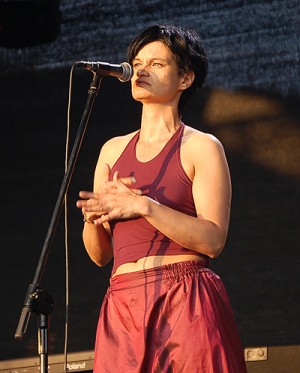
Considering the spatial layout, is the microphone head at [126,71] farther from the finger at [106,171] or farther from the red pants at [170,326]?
the red pants at [170,326]

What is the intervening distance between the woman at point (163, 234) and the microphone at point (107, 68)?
0.37ft

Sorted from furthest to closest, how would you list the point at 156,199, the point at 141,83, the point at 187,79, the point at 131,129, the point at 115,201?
the point at 131,129 → the point at 187,79 → the point at 141,83 → the point at 156,199 → the point at 115,201

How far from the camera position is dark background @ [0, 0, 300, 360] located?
4172mm

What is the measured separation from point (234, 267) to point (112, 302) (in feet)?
5.46

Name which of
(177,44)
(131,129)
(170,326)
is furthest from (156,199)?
(131,129)

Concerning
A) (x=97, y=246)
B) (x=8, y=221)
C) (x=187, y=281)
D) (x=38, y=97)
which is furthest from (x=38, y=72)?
(x=187, y=281)

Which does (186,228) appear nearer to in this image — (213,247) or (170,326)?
(213,247)

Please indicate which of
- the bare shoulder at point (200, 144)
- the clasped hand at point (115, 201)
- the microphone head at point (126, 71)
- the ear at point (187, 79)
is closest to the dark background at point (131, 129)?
the ear at point (187, 79)

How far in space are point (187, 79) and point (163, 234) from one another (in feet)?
1.78

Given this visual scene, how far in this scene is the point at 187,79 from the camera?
9.21ft

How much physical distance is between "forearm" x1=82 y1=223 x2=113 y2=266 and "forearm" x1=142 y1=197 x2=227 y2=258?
0.30 meters

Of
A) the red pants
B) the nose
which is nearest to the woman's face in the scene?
the nose

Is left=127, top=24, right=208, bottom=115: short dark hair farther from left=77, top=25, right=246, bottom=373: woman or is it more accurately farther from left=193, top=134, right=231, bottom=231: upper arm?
left=193, top=134, right=231, bottom=231: upper arm

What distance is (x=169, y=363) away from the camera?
2.47 meters
